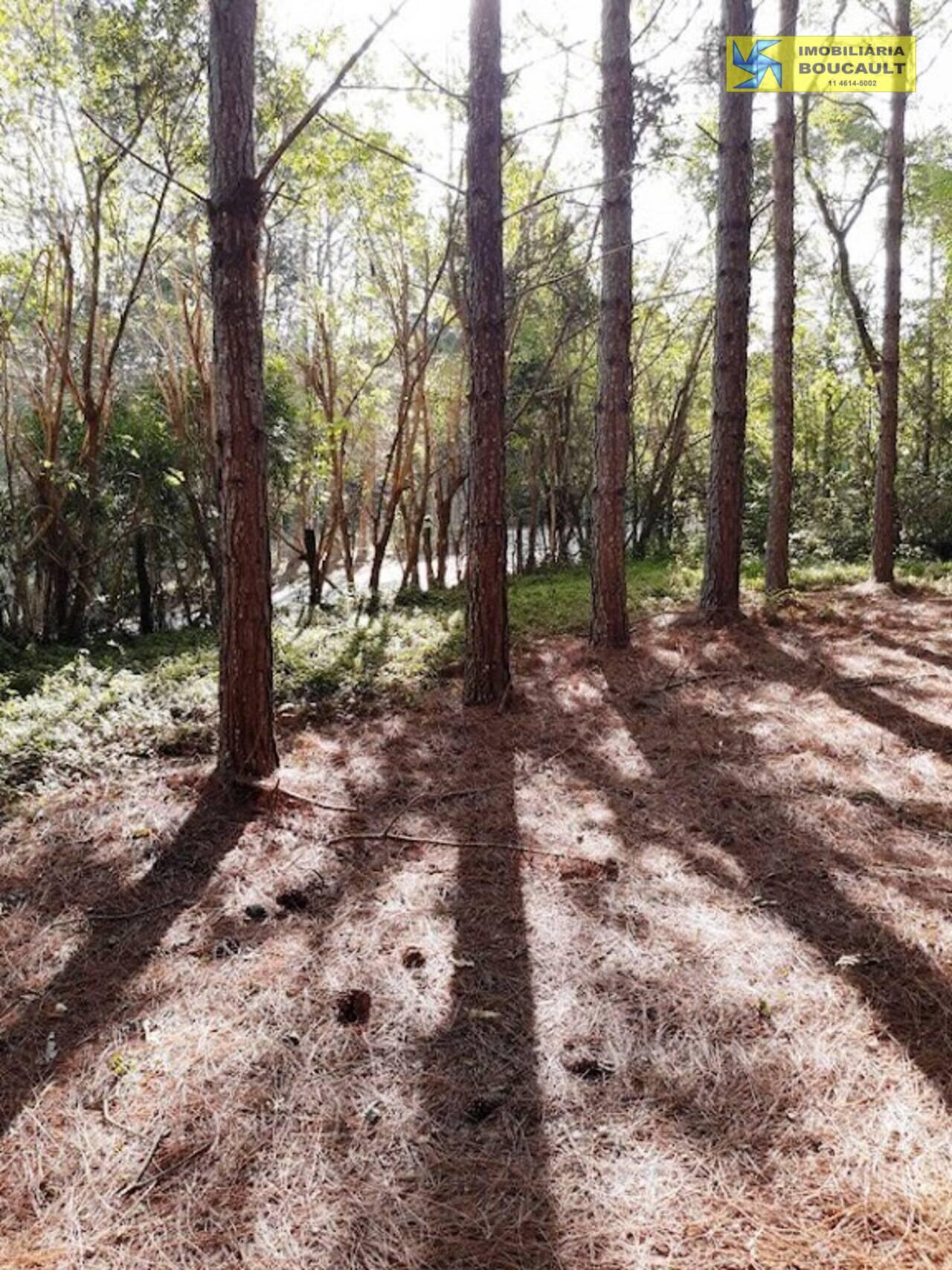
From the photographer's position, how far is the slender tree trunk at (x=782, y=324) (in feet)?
25.8

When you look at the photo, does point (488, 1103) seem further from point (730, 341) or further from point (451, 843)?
point (730, 341)

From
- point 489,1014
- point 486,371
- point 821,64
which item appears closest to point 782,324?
point 821,64

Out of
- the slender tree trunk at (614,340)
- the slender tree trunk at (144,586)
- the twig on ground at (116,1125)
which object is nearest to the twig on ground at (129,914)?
the twig on ground at (116,1125)

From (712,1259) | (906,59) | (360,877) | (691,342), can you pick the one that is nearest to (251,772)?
(360,877)

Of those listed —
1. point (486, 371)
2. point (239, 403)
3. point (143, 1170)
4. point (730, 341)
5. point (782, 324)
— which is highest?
point (782, 324)

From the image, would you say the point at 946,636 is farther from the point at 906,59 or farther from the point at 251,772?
the point at 906,59

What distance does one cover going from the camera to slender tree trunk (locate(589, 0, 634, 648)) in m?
6.07

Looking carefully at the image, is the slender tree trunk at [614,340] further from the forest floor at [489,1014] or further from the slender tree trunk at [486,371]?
the forest floor at [489,1014]

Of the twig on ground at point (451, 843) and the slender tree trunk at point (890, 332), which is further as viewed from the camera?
the slender tree trunk at point (890, 332)

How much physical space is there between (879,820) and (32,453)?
1081 cm

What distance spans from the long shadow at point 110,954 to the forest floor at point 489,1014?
0.01 m

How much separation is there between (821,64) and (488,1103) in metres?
11.8

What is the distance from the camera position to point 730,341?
6949 millimetres

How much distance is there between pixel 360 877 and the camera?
304 centimetres
